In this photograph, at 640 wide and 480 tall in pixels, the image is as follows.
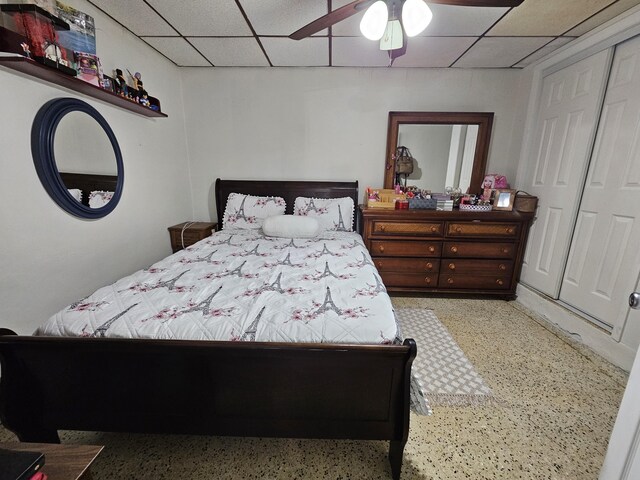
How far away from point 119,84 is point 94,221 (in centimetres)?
106

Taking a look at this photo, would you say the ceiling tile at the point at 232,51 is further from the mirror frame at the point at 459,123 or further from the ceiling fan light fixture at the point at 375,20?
the mirror frame at the point at 459,123

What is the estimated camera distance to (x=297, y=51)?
247 cm

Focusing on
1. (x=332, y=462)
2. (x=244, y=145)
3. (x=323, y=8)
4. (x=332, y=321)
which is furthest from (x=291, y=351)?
(x=244, y=145)

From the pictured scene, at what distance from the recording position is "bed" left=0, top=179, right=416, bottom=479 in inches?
41.0

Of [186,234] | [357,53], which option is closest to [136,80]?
[186,234]

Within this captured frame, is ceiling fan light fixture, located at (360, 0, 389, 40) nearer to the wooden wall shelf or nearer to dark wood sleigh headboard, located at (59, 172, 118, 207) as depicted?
the wooden wall shelf

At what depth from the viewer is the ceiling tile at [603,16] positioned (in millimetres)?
1739

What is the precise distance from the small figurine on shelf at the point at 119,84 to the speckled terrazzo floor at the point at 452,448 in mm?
2216

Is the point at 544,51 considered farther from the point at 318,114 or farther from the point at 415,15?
the point at 318,114

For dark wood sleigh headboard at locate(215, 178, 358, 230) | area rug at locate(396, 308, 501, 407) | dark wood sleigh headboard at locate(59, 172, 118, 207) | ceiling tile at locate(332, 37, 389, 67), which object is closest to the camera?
area rug at locate(396, 308, 501, 407)

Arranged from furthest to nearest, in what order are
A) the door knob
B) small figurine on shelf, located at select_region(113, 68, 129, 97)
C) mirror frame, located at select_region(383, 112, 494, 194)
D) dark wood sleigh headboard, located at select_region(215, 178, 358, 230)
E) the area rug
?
1. dark wood sleigh headboard, located at select_region(215, 178, 358, 230)
2. mirror frame, located at select_region(383, 112, 494, 194)
3. small figurine on shelf, located at select_region(113, 68, 129, 97)
4. the area rug
5. the door knob

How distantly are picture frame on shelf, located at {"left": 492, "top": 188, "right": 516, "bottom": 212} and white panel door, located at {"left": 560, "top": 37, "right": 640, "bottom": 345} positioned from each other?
1.88ft

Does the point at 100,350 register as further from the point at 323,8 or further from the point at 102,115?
the point at 323,8

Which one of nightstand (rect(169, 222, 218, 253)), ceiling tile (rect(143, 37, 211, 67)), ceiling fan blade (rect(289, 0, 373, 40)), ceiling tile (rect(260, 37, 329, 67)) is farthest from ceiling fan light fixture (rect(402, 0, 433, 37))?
nightstand (rect(169, 222, 218, 253))
